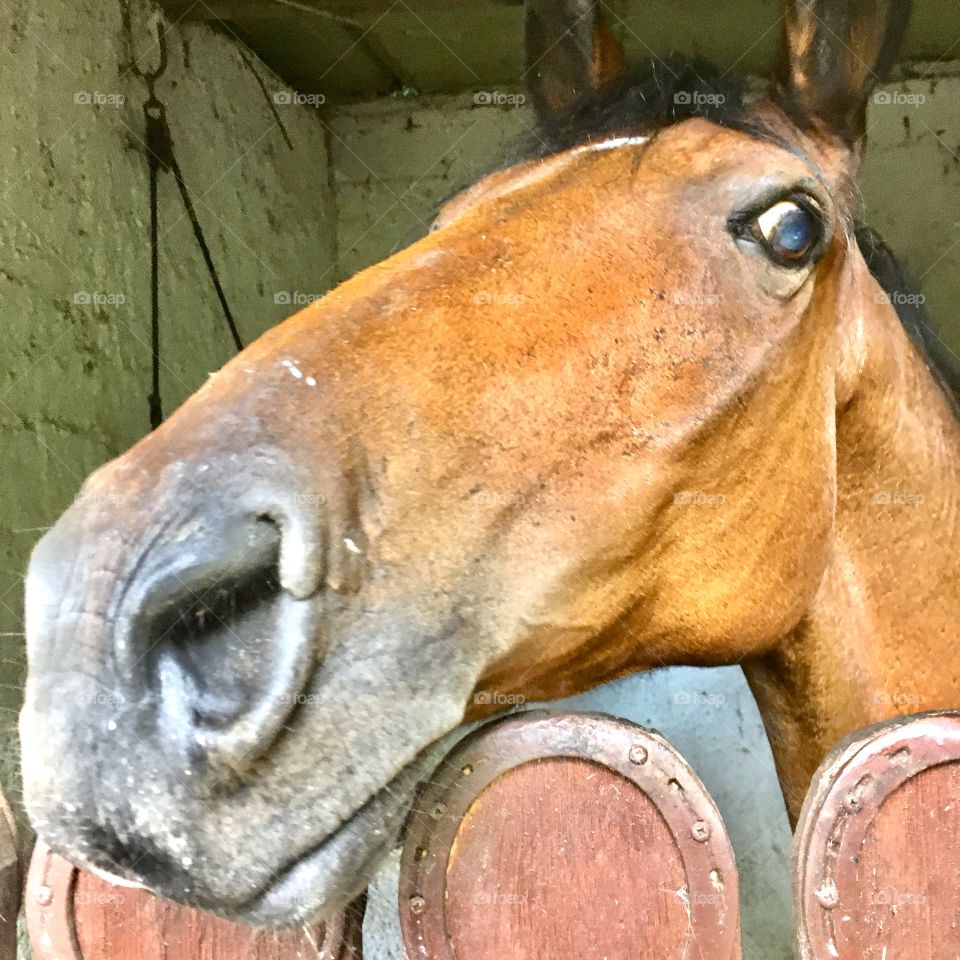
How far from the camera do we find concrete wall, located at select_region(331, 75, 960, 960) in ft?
8.36

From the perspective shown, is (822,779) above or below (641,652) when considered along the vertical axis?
below

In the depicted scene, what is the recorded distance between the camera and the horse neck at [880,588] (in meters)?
1.45

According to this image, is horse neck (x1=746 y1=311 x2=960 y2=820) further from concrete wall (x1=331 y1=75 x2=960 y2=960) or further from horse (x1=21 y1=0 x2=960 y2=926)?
→ concrete wall (x1=331 y1=75 x2=960 y2=960)

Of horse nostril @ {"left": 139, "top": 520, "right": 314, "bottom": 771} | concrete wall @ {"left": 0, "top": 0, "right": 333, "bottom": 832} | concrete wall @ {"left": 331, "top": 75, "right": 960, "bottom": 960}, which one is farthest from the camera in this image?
concrete wall @ {"left": 0, "top": 0, "right": 333, "bottom": 832}

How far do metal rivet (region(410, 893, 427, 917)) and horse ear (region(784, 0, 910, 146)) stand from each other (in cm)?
126

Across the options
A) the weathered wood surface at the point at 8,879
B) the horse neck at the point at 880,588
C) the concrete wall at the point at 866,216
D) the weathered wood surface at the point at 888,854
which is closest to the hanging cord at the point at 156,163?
the concrete wall at the point at 866,216

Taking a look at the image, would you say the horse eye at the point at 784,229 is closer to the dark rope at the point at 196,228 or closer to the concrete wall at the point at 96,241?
the concrete wall at the point at 96,241

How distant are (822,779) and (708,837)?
12 centimetres

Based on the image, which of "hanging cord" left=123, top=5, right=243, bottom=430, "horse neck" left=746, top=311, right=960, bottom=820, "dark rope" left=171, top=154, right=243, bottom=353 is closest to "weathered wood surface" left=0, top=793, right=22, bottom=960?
"horse neck" left=746, top=311, right=960, bottom=820

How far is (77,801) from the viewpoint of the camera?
78 cm

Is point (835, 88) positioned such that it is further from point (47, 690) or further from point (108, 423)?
point (108, 423)

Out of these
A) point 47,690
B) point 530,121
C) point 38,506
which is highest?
point 530,121

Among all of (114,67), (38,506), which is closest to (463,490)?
(38,506)

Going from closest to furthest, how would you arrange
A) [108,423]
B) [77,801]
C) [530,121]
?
[77,801]
[530,121]
[108,423]
